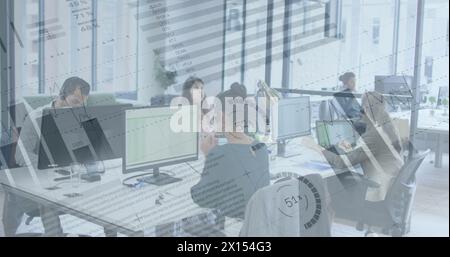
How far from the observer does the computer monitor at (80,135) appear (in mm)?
2195

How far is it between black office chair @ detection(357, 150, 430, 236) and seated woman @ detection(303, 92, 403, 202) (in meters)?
0.09

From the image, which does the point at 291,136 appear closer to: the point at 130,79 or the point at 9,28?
the point at 130,79

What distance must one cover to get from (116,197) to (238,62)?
302 centimetres

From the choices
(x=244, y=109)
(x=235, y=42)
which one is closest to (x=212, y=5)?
(x=235, y=42)

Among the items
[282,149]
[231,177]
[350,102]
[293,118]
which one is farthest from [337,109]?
[231,177]

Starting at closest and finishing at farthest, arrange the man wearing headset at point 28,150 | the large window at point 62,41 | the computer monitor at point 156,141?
the computer monitor at point 156,141 → the man wearing headset at point 28,150 → the large window at point 62,41

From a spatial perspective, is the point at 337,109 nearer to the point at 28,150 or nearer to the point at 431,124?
the point at 431,124

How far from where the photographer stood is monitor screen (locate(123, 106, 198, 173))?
7.11 feet

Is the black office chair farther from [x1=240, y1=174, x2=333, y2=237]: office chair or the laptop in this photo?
[x1=240, y1=174, x2=333, y2=237]: office chair

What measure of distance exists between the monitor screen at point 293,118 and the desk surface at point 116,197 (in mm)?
601

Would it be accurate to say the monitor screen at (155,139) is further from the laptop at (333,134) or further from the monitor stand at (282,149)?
the laptop at (333,134)

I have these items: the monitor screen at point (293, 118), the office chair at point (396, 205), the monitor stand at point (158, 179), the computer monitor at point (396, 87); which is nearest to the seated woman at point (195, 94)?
the monitor stand at point (158, 179)

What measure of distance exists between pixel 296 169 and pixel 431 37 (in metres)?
1.78

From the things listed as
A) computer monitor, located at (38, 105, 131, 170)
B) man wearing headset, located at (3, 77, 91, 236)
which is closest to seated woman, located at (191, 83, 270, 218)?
computer monitor, located at (38, 105, 131, 170)
